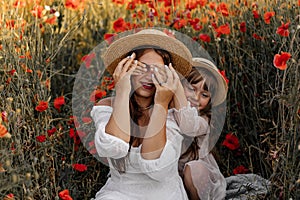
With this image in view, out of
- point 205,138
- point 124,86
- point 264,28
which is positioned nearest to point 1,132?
point 124,86

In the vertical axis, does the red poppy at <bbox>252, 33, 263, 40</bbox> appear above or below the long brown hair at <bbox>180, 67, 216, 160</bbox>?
above

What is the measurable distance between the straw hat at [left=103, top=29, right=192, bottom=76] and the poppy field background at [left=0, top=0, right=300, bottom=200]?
0.38 meters

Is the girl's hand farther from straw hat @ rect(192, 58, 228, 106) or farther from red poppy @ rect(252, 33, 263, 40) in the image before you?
red poppy @ rect(252, 33, 263, 40)

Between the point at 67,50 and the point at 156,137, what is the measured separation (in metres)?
2.12

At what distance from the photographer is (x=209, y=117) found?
2.68 meters

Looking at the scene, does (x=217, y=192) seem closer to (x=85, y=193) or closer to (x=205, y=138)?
(x=205, y=138)

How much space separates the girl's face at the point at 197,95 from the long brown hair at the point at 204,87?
0.6 inches

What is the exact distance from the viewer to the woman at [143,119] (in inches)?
88.9

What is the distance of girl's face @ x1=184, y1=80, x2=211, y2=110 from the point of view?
8.55 feet

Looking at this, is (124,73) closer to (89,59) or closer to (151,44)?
(151,44)

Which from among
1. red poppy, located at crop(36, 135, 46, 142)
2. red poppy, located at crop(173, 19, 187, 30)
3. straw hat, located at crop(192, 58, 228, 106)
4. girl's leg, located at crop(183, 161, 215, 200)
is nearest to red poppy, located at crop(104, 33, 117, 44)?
red poppy, located at crop(173, 19, 187, 30)

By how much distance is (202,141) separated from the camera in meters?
2.67

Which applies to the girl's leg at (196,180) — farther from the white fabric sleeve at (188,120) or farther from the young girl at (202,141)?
the white fabric sleeve at (188,120)

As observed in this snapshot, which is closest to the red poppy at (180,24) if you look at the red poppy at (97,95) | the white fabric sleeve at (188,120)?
the red poppy at (97,95)
